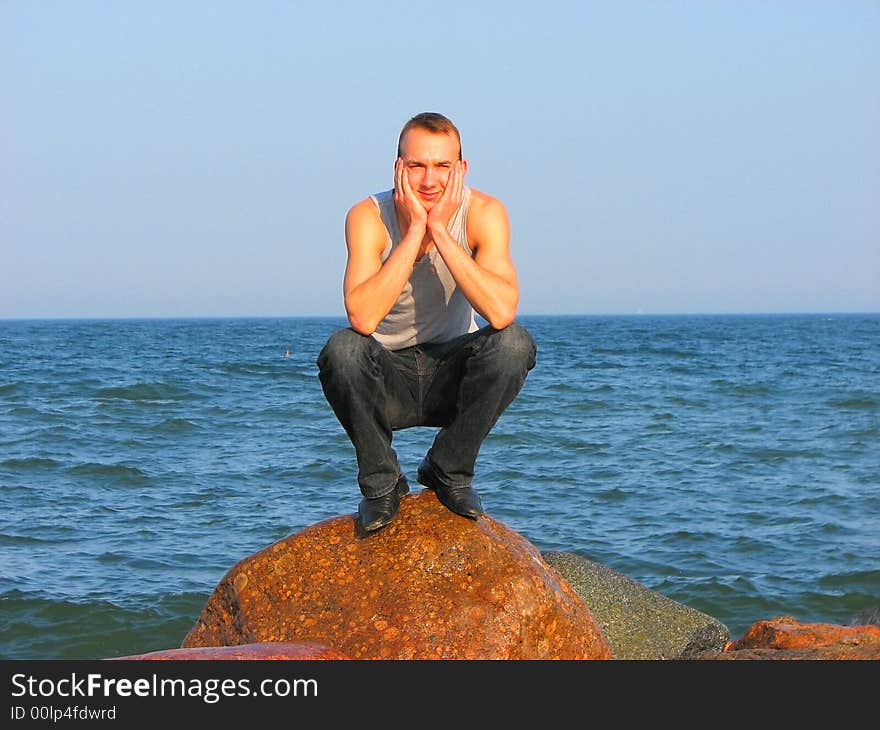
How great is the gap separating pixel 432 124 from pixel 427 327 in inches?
45.7

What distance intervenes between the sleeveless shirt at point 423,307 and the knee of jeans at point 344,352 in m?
0.40

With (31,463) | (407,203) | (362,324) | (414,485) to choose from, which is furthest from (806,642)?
(31,463)

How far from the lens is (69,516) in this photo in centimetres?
1362

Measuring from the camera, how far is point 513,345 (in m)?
5.48

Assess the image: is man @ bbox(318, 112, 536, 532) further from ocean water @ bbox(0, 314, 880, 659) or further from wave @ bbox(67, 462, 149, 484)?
wave @ bbox(67, 462, 149, 484)

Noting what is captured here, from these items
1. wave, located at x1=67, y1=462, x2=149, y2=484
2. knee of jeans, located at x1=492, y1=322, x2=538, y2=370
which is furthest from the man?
wave, located at x1=67, y1=462, x2=149, y2=484

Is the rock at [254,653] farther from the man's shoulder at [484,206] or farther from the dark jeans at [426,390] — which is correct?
the man's shoulder at [484,206]

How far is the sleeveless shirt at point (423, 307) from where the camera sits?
19.2ft

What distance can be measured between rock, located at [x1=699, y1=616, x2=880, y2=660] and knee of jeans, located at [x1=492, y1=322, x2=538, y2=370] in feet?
8.91

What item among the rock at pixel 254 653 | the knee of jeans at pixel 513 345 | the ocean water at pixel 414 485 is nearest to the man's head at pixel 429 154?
the knee of jeans at pixel 513 345

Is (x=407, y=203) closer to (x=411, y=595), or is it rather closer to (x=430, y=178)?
(x=430, y=178)
